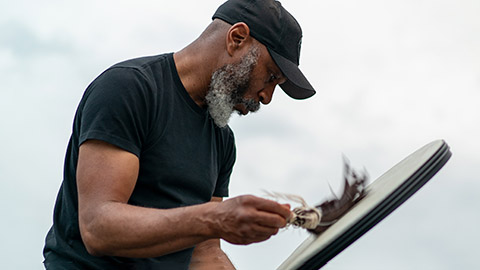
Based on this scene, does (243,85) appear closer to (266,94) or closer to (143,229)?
(266,94)

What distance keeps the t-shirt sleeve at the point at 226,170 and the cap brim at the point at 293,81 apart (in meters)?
0.44

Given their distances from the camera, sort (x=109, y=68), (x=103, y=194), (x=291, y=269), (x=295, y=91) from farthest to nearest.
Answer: (x=295, y=91) → (x=109, y=68) → (x=103, y=194) → (x=291, y=269)

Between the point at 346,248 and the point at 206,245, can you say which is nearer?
the point at 346,248

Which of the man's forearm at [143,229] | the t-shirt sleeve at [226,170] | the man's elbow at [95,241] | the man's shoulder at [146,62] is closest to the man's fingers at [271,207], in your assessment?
the man's forearm at [143,229]

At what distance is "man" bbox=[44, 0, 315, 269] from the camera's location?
2.79 meters

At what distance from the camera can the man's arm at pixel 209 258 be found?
4.08 metres

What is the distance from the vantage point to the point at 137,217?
2.85 metres

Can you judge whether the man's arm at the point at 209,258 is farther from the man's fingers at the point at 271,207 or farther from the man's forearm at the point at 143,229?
the man's fingers at the point at 271,207

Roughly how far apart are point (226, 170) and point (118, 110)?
122cm

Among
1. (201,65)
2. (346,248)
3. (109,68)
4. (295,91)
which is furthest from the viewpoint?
(295,91)

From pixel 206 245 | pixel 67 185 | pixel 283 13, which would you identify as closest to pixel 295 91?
pixel 283 13

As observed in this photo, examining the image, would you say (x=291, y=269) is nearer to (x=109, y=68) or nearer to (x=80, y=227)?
(x=80, y=227)

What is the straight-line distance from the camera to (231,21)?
12.2 ft

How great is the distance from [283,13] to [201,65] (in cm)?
62
